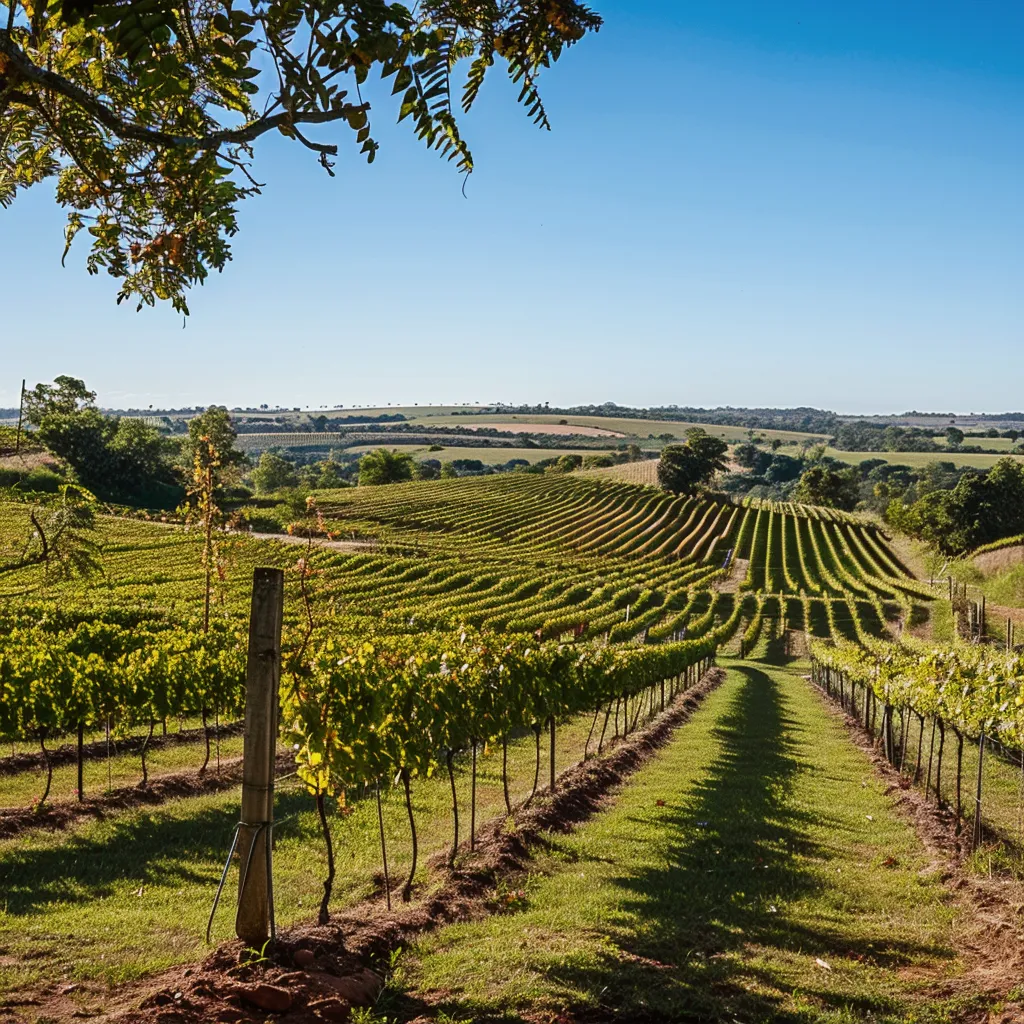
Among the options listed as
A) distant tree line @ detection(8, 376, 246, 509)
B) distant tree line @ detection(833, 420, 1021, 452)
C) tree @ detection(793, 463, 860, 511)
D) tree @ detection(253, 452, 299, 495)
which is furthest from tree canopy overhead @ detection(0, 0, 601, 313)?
distant tree line @ detection(833, 420, 1021, 452)

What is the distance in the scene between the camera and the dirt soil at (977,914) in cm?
529

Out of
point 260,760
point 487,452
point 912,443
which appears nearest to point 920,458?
point 912,443

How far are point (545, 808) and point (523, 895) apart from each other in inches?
127

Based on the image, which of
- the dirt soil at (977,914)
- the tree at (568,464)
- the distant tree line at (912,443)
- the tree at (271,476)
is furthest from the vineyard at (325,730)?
the distant tree line at (912,443)

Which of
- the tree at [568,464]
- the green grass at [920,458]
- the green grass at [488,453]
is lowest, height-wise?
the tree at [568,464]

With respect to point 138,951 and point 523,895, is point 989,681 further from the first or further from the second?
point 138,951

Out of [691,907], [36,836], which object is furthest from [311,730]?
[36,836]

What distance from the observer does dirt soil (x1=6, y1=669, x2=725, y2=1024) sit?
412 cm

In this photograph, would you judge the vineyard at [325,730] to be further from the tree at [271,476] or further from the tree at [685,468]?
the tree at [271,476]

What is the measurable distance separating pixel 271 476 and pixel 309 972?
103362mm

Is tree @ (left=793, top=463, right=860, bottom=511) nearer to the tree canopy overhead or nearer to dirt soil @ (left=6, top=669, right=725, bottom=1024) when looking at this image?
dirt soil @ (left=6, top=669, right=725, bottom=1024)

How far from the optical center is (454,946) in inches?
231

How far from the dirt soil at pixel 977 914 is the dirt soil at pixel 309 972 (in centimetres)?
341

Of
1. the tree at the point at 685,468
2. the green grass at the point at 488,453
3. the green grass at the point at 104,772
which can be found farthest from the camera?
the green grass at the point at 488,453
